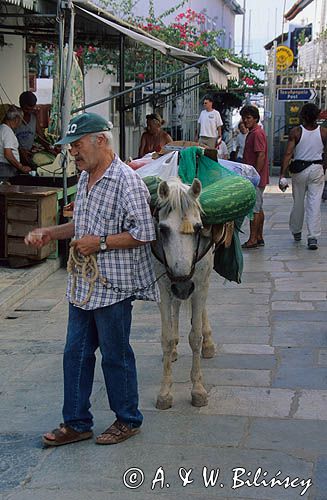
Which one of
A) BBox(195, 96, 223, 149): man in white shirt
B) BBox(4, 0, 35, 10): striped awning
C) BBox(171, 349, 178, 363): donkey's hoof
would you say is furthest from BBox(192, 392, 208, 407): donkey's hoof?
BBox(195, 96, 223, 149): man in white shirt

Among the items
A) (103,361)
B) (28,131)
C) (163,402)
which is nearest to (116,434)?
(103,361)

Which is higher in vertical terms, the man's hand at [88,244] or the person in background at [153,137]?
the person in background at [153,137]

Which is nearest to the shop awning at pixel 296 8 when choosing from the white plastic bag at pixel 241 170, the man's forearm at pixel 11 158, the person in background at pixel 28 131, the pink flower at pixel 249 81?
the pink flower at pixel 249 81

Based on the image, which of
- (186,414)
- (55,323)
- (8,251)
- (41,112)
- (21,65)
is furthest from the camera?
(21,65)

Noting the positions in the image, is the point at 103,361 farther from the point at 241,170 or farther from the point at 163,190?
the point at 241,170

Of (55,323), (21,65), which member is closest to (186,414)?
(55,323)

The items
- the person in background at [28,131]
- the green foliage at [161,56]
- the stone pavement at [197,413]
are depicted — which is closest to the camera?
the stone pavement at [197,413]

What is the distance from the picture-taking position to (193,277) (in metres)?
5.02

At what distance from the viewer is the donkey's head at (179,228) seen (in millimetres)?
4492

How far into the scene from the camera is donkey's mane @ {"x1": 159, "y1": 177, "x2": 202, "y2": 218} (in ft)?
15.0

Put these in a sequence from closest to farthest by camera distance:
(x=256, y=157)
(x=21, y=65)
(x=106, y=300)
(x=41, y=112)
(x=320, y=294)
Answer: (x=106, y=300), (x=320, y=294), (x=256, y=157), (x=41, y=112), (x=21, y=65)

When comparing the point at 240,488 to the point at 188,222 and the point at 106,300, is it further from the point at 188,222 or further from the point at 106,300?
the point at 188,222

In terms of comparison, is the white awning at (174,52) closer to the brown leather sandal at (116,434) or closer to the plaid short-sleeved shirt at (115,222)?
the plaid short-sleeved shirt at (115,222)

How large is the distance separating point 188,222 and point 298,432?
1400 millimetres
